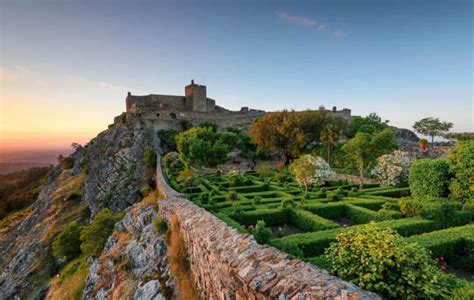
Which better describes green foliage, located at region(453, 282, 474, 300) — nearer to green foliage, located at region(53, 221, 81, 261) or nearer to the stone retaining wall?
the stone retaining wall

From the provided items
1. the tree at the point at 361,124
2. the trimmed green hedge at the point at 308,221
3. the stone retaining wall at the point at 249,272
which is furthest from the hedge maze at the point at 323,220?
the tree at the point at 361,124

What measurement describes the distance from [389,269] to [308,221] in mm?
7858

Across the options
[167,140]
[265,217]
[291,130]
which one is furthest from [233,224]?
[167,140]

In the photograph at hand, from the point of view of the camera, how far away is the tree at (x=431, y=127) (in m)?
40.9

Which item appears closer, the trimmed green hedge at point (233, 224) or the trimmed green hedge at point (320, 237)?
the trimmed green hedge at point (320, 237)

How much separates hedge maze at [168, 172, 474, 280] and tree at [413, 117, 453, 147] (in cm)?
3106

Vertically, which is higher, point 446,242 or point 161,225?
point 446,242

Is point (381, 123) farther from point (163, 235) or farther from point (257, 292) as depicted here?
point (257, 292)

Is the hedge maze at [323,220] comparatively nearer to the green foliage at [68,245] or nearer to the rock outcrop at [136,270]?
the rock outcrop at [136,270]

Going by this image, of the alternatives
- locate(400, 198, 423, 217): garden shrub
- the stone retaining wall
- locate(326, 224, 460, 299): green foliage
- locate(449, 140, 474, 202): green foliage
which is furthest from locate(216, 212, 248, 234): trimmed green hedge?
locate(449, 140, 474, 202): green foliage

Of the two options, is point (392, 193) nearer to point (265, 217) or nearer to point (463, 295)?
point (265, 217)

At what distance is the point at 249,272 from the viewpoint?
12.1 feet

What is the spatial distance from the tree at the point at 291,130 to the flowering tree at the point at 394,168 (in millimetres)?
15211

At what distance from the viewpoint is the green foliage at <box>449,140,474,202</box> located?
44.4 ft
